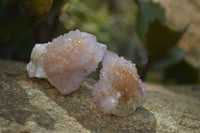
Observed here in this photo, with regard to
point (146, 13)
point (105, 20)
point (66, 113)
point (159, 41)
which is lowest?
point (66, 113)

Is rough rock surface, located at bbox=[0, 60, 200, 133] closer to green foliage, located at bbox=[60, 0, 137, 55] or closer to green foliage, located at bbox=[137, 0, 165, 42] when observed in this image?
green foliage, located at bbox=[137, 0, 165, 42]

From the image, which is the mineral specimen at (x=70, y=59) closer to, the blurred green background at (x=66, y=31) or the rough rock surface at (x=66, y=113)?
the rough rock surface at (x=66, y=113)

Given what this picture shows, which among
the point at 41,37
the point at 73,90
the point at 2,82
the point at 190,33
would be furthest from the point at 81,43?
the point at 190,33

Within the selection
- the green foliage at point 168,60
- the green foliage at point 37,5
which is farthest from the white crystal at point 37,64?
the green foliage at point 168,60

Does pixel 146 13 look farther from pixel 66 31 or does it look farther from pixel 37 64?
pixel 37 64

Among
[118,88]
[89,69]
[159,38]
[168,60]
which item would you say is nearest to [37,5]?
[89,69]

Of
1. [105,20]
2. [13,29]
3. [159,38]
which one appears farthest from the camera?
[105,20]

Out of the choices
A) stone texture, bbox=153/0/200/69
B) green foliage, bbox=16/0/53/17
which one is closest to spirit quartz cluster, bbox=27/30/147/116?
green foliage, bbox=16/0/53/17

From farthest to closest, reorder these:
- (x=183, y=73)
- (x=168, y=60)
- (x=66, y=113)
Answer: (x=183, y=73) → (x=168, y=60) → (x=66, y=113)
